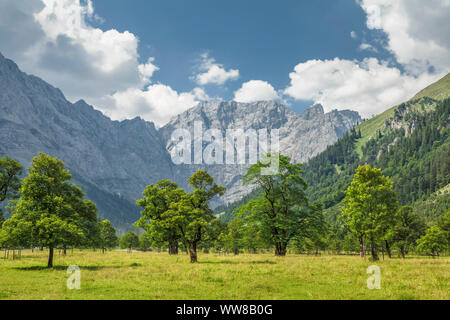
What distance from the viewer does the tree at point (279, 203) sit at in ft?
140

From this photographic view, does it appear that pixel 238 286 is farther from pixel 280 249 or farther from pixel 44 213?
pixel 280 249

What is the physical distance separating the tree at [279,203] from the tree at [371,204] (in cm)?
696

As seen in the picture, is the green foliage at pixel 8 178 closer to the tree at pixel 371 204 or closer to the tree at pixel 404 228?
the tree at pixel 371 204

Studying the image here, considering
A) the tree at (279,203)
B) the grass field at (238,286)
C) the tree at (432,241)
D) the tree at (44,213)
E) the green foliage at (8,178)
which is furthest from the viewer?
the tree at (432,241)

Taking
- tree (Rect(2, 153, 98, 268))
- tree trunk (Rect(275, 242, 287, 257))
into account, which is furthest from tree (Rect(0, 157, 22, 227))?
tree trunk (Rect(275, 242, 287, 257))

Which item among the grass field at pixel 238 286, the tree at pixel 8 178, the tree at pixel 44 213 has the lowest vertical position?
the grass field at pixel 238 286

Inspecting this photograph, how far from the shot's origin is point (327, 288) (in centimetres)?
1839

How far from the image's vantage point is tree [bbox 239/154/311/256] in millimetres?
42531

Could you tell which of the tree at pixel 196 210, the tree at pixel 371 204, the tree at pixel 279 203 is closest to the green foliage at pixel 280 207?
the tree at pixel 279 203

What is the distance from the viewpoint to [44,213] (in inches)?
1234

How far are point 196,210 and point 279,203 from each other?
14102 mm
